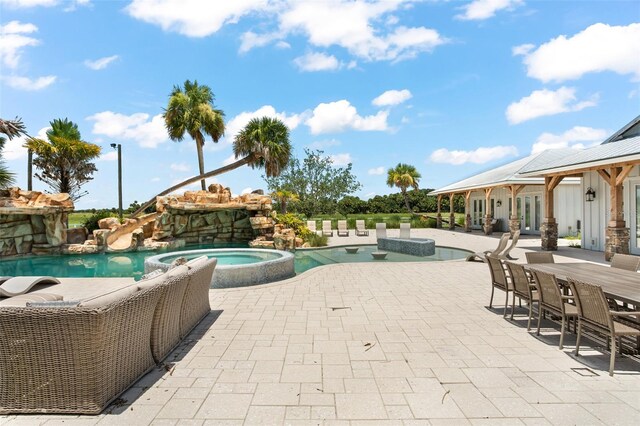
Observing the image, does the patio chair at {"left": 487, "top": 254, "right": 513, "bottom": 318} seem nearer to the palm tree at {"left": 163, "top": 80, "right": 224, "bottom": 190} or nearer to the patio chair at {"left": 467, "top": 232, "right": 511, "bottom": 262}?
the patio chair at {"left": 467, "top": 232, "right": 511, "bottom": 262}

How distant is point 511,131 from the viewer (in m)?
17.2

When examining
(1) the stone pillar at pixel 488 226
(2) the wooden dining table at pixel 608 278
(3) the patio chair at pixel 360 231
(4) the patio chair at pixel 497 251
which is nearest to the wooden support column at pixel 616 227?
(4) the patio chair at pixel 497 251

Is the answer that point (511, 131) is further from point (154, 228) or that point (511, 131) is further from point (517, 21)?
point (154, 228)

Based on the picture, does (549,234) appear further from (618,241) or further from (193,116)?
(193,116)

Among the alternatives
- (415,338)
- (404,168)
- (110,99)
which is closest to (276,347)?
(415,338)

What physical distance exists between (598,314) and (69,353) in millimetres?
4715

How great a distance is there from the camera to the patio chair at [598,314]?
326 cm

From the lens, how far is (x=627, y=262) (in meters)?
5.23

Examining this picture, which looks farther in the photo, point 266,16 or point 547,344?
point 266,16

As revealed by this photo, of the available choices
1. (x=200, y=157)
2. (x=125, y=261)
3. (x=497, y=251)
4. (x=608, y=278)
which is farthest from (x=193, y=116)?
(x=608, y=278)

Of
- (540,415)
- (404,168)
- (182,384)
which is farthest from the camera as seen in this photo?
(404,168)

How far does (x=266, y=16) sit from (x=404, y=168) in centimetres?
2743

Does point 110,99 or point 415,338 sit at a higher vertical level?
point 110,99

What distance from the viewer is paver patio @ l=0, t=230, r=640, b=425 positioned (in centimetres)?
265
